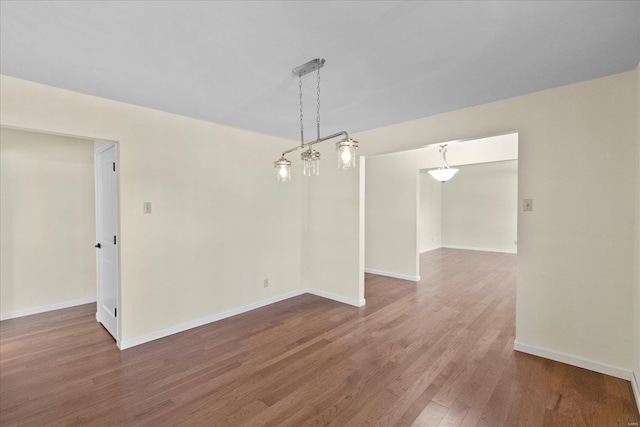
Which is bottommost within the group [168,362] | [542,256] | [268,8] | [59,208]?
[168,362]

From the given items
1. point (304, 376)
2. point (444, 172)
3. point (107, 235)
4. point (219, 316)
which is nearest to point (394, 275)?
point (444, 172)

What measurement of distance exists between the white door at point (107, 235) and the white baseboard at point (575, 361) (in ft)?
14.2

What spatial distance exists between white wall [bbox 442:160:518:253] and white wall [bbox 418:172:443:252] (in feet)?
0.83

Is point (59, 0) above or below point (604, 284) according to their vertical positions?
above

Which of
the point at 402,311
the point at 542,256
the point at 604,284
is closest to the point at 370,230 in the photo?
the point at 402,311

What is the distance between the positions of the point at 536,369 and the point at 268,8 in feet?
11.6

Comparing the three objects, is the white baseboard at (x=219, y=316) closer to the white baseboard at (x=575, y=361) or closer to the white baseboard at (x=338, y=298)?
the white baseboard at (x=338, y=298)

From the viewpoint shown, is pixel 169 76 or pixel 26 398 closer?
pixel 26 398

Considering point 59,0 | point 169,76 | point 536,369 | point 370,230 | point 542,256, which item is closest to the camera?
point 59,0

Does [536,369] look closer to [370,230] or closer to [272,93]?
[272,93]

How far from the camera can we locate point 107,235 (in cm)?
334

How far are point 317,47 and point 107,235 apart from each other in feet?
10.5

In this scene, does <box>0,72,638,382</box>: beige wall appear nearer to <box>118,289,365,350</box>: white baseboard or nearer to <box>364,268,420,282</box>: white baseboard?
<box>118,289,365,350</box>: white baseboard

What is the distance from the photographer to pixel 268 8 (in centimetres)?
152
